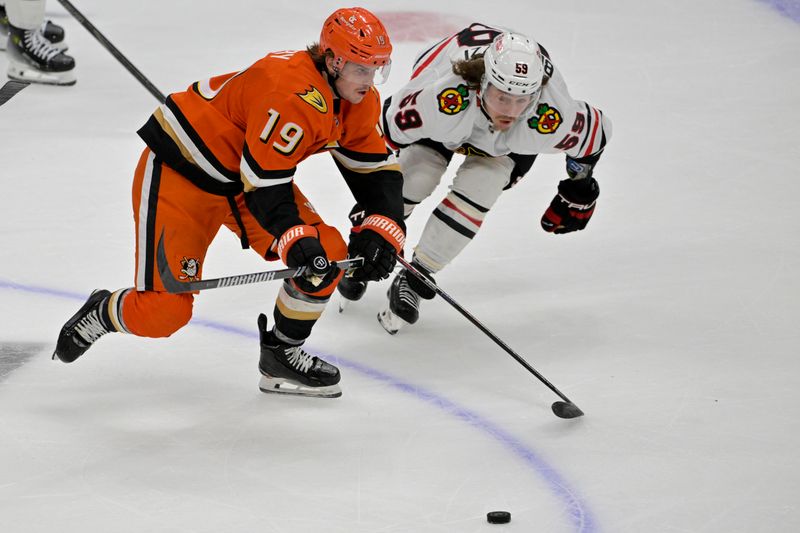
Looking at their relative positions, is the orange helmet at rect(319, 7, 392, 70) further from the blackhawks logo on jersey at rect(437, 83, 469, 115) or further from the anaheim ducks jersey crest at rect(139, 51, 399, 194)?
the blackhawks logo on jersey at rect(437, 83, 469, 115)

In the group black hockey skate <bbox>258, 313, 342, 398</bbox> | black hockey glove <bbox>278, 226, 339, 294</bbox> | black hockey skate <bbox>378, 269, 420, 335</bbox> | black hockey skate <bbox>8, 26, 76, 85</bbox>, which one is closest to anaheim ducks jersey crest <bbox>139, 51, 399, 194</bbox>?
black hockey glove <bbox>278, 226, 339, 294</bbox>

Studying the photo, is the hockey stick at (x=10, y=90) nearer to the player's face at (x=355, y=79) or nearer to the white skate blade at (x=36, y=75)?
the player's face at (x=355, y=79)

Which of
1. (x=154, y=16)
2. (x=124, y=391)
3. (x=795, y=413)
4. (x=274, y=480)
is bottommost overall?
(x=154, y=16)

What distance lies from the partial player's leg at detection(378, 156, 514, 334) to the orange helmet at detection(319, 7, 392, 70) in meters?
0.75

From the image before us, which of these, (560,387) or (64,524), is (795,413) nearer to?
(560,387)

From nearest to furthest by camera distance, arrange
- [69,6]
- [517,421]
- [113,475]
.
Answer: [113,475]
[517,421]
[69,6]

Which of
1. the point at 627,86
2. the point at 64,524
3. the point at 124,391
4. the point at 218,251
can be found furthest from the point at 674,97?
the point at 64,524

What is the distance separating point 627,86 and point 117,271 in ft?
9.13

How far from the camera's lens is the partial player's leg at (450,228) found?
144 inches

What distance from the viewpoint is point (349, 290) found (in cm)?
377

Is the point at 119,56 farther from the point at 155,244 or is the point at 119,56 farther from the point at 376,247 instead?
the point at 376,247

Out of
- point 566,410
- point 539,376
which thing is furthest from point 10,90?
point 566,410

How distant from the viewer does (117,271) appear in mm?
3959

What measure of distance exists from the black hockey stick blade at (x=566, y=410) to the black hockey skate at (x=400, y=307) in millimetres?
637
